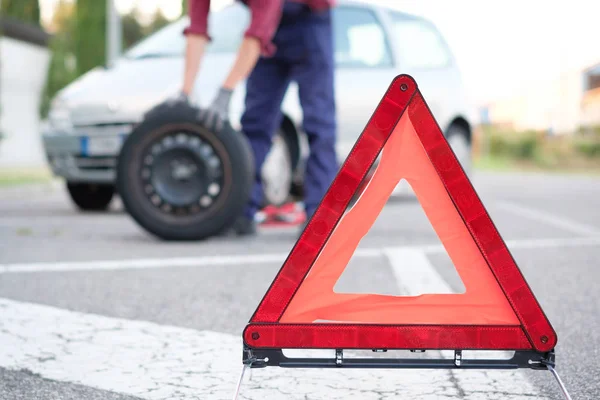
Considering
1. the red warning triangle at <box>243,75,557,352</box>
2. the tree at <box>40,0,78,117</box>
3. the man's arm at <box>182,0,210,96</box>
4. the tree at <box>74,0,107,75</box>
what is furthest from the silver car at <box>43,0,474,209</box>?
the tree at <box>40,0,78,117</box>

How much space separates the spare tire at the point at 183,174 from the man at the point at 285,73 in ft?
0.64

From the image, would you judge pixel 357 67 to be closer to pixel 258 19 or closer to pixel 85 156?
pixel 85 156

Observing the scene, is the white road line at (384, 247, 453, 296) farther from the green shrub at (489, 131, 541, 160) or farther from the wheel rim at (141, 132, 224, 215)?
the green shrub at (489, 131, 541, 160)

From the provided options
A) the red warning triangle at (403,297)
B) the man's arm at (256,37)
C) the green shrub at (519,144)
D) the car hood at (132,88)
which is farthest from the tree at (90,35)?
the red warning triangle at (403,297)

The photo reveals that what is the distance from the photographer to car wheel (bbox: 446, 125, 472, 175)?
8.59m

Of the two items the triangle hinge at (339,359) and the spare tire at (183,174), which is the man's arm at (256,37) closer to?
the spare tire at (183,174)

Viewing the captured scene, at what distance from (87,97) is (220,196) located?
2203 mm

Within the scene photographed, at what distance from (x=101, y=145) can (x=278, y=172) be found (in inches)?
58.1

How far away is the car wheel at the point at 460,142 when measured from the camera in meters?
8.59

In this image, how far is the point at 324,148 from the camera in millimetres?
5570

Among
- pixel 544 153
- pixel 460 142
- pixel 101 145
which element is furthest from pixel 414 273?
pixel 544 153

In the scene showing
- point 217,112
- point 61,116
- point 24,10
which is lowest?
point 61,116

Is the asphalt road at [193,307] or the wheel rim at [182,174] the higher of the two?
the wheel rim at [182,174]

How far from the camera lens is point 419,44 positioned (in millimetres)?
8734
